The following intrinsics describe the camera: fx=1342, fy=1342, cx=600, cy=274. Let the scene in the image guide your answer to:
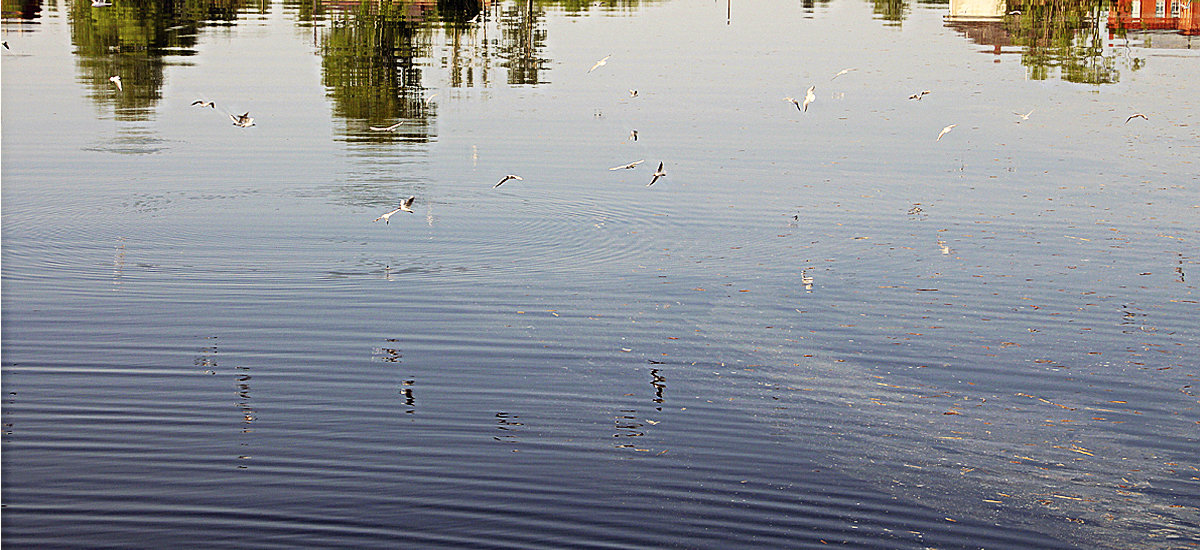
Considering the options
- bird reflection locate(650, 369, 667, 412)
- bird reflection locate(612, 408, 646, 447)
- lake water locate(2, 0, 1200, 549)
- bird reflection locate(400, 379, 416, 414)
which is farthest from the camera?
bird reflection locate(650, 369, 667, 412)

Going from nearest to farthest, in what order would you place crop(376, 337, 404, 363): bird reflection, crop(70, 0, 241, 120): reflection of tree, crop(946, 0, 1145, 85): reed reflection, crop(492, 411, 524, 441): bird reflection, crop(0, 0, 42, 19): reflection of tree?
crop(492, 411, 524, 441): bird reflection
crop(376, 337, 404, 363): bird reflection
crop(70, 0, 241, 120): reflection of tree
crop(946, 0, 1145, 85): reed reflection
crop(0, 0, 42, 19): reflection of tree

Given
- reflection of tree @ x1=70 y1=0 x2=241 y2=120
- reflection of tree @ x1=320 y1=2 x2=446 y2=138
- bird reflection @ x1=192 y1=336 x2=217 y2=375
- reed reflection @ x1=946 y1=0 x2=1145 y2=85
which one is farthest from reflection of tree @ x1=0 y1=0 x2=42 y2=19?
bird reflection @ x1=192 y1=336 x2=217 y2=375

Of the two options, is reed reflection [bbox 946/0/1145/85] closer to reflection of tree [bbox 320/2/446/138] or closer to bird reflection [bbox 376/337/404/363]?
reflection of tree [bbox 320/2/446/138]

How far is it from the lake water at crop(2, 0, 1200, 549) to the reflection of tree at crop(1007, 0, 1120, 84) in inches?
520

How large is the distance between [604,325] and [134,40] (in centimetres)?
6844

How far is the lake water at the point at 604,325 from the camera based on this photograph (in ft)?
52.1

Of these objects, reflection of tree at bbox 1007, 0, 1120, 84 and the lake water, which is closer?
the lake water

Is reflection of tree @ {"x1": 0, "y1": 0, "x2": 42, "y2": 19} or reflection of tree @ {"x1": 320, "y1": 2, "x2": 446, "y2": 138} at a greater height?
reflection of tree @ {"x1": 0, "y1": 0, "x2": 42, "y2": 19}

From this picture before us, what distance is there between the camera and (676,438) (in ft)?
58.9

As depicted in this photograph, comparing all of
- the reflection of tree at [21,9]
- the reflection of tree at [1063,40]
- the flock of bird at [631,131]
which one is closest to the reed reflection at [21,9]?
the reflection of tree at [21,9]

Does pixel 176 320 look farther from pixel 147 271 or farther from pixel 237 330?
pixel 147 271

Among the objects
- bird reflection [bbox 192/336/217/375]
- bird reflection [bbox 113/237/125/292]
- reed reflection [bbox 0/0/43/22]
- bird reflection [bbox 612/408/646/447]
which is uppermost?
reed reflection [bbox 0/0/43/22]

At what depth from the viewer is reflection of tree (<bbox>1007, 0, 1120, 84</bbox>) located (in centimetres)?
6525

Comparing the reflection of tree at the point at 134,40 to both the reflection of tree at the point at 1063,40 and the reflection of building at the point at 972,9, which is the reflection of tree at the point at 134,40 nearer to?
the reflection of tree at the point at 1063,40
